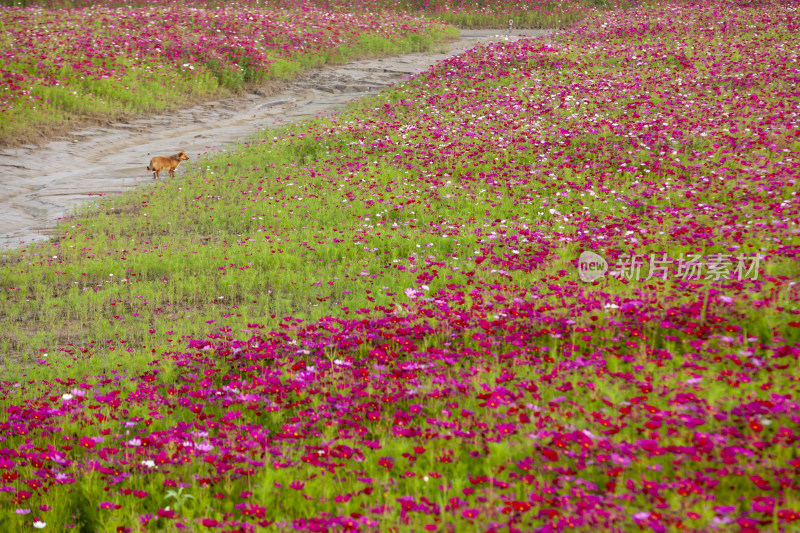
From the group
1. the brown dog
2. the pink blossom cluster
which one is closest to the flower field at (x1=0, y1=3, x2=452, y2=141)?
the pink blossom cluster

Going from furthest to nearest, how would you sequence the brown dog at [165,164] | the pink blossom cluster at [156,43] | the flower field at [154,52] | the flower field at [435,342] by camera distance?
the pink blossom cluster at [156,43] < the flower field at [154,52] < the brown dog at [165,164] < the flower field at [435,342]

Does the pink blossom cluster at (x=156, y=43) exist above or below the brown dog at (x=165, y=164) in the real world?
above

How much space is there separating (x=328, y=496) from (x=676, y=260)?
16.8 feet

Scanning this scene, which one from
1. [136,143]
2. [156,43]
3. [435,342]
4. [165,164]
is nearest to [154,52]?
[156,43]

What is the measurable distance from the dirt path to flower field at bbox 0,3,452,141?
98 cm

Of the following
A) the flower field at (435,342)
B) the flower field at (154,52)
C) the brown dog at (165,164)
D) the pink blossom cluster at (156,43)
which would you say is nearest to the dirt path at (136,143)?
the brown dog at (165,164)

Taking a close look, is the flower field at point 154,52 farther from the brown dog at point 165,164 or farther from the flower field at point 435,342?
the flower field at point 435,342

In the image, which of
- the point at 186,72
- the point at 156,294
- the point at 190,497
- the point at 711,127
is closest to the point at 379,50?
the point at 186,72

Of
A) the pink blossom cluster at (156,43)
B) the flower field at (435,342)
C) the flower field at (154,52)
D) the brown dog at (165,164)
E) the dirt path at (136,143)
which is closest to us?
the flower field at (435,342)

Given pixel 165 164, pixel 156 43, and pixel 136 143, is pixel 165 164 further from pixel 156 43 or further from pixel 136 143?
pixel 156 43

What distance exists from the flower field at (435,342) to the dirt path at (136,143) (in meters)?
1.33

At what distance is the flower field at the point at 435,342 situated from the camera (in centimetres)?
385

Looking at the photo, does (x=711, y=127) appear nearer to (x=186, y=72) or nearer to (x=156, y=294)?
(x=156, y=294)

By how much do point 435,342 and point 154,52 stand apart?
20724 millimetres
